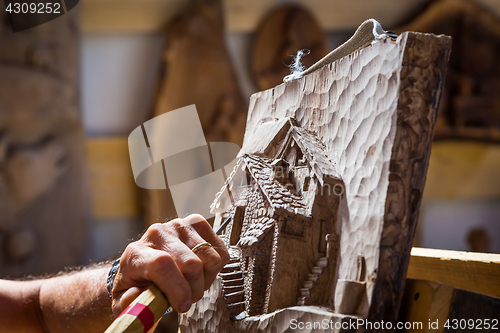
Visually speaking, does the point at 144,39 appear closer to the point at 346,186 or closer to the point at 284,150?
the point at 284,150

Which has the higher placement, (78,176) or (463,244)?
(78,176)

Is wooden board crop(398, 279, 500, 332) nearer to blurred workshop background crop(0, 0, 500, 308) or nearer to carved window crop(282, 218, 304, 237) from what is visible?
carved window crop(282, 218, 304, 237)

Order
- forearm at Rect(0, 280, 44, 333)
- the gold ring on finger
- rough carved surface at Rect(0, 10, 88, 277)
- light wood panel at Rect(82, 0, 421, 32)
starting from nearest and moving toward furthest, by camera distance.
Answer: the gold ring on finger → forearm at Rect(0, 280, 44, 333) → rough carved surface at Rect(0, 10, 88, 277) → light wood panel at Rect(82, 0, 421, 32)

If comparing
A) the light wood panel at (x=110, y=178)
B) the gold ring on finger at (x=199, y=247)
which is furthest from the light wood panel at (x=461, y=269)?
the light wood panel at (x=110, y=178)

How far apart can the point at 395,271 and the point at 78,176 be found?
4.08 ft

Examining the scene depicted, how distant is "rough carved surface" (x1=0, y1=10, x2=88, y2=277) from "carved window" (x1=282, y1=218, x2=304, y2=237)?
1069 mm

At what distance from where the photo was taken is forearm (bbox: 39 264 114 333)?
0.67m

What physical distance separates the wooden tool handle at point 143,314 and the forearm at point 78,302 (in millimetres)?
308

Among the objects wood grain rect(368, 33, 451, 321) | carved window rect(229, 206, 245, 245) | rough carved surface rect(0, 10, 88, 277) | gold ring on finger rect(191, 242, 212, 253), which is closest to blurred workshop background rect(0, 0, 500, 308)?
rough carved surface rect(0, 10, 88, 277)

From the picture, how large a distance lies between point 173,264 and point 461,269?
1.49 feet

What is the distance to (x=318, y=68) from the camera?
54cm

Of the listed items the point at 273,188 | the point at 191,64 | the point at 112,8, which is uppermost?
the point at 112,8

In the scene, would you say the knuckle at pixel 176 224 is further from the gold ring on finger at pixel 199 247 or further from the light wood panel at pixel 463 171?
the light wood panel at pixel 463 171

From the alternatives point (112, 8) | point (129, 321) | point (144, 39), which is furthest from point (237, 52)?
point (129, 321)
